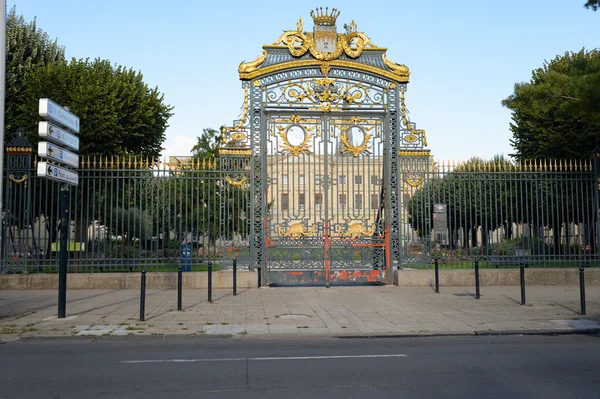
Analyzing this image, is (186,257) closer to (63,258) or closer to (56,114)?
(63,258)

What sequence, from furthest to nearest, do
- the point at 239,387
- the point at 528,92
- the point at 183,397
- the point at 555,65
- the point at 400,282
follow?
1. the point at 555,65
2. the point at 400,282
3. the point at 528,92
4. the point at 239,387
5. the point at 183,397

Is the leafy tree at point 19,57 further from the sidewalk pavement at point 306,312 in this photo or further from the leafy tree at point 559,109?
the leafy tree at point 559,109

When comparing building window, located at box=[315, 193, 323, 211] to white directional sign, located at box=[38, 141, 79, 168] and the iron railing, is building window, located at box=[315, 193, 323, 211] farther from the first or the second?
white directional sign, located at box=[38, 141, 79, 168]

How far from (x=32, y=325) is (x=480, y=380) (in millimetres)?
7733

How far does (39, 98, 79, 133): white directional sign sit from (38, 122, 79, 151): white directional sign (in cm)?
14

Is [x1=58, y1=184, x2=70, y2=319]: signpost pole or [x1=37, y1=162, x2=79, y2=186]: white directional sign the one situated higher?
[x1=37, y1=162, x2=79, y2=186]: white directional sign

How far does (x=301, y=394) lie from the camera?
19.1ft

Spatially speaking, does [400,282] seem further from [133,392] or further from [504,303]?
[133,392]

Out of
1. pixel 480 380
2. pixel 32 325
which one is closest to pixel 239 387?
pixel 480 380

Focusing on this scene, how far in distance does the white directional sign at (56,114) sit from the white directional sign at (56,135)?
0.14 meters

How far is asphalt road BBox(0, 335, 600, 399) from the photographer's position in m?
5.96

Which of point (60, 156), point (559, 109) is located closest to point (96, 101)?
point (60, 156)

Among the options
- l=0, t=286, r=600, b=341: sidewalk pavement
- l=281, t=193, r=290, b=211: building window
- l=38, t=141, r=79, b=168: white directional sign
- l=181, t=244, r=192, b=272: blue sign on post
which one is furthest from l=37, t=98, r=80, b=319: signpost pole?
l=281, t=193, r=290, b=211: building window

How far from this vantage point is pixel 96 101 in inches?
818
